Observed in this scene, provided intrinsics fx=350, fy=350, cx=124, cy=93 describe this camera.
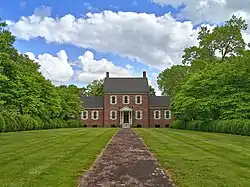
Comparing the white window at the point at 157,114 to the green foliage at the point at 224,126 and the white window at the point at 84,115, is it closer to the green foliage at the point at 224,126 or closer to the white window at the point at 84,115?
the white window at the point at 84,115

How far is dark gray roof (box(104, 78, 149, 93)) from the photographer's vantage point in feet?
205

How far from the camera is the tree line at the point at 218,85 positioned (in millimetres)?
30125

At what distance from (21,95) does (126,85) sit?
3021 centimetres

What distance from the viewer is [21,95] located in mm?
35094

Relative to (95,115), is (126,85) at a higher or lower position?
higher

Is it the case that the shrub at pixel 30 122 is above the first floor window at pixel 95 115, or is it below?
below

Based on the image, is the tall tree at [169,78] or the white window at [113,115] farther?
the tall tree at [169,78]

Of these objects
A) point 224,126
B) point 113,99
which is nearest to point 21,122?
point 224,126

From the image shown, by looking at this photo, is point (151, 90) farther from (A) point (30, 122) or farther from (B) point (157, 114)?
(A) point (30, 122)

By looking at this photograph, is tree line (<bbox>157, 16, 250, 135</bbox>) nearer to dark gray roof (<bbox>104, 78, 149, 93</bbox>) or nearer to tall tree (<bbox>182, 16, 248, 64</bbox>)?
tall tree (<bbox>182, 16, 248, 64</bbox>)

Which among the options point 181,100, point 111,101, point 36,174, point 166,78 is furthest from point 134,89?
point 36,174

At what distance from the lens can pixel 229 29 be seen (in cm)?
3897

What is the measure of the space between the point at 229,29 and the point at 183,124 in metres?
12.9

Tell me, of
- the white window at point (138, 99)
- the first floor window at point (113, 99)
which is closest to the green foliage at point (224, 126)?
the white window at point (138, 99)
